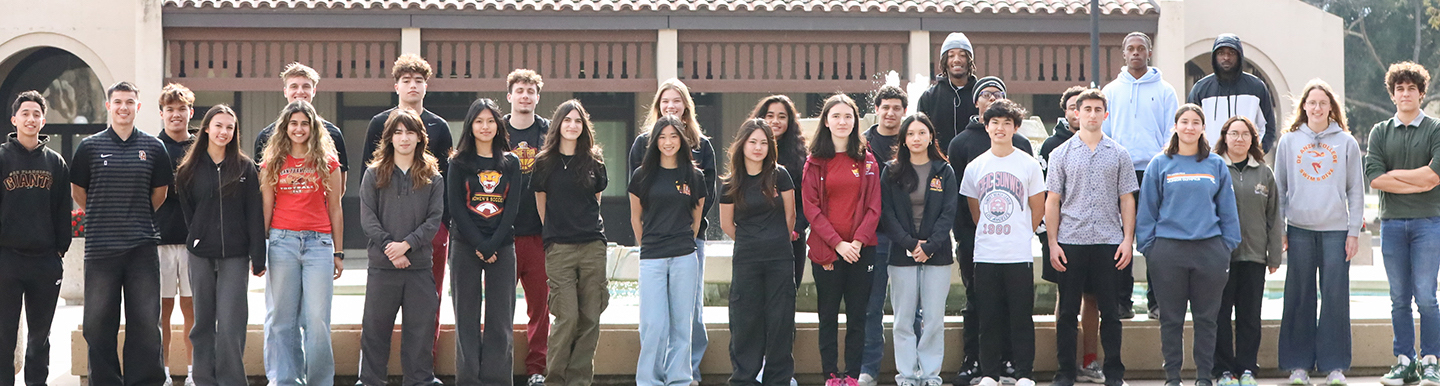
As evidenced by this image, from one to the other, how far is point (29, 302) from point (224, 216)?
1.07 meters

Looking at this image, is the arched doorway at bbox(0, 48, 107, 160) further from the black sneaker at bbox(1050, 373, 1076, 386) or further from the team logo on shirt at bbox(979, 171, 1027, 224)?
the black sneaker at bbox(1050, 373, 1076, 386)

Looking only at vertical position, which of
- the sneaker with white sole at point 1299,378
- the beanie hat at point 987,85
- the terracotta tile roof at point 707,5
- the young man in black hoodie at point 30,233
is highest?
the terracotta tile roof at point 707,5

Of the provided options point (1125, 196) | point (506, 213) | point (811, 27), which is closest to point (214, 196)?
point (506, 213)

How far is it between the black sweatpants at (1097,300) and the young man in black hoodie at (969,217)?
326 millimetres

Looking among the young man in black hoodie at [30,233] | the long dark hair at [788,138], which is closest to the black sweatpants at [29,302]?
the young man in black hoodie at [30,233]

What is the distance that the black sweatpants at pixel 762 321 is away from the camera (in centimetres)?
576

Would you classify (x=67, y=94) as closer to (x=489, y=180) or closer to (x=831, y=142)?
(x=489, y=180)

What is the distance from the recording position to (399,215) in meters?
5.60

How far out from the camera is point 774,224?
227 inches

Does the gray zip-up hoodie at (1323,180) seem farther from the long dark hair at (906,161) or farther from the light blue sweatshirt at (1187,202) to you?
the long dark hair at (906,161)

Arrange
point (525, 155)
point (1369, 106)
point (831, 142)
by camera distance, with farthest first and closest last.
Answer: point (1369, 106)
point (525, 155)
point (831, 142)

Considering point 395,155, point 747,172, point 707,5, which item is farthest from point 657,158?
point 707,5

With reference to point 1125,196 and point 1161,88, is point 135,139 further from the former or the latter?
point 1161,88

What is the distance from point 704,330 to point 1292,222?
10.2 ft
